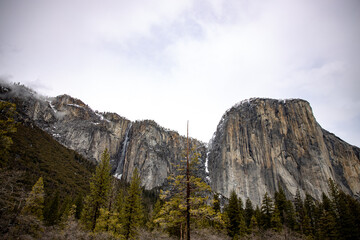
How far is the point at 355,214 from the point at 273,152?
5802 cm

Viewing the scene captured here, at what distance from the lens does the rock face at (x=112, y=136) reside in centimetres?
13075

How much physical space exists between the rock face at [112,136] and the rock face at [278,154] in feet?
125

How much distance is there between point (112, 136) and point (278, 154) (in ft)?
385

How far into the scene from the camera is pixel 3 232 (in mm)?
10078

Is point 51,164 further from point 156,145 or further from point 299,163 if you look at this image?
point 299,163

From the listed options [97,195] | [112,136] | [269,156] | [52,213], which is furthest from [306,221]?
[112,136]

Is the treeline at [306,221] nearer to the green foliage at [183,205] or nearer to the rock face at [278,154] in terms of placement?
the green foliage at [183,205]

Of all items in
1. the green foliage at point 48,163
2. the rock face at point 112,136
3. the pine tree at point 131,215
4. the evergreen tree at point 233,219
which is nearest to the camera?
the pine tree at point 131,215

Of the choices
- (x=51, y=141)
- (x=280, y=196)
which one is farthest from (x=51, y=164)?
(x=280, y=196)

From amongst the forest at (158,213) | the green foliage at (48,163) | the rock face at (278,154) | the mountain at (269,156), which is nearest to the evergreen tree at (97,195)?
the forest at (158,213)

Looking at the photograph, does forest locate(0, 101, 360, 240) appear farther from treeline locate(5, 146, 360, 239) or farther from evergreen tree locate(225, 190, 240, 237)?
evergreen tree locate(225, 190, 240, 237)

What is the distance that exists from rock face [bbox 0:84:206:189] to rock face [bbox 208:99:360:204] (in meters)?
38.2

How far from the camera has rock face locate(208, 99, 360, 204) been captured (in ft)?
254

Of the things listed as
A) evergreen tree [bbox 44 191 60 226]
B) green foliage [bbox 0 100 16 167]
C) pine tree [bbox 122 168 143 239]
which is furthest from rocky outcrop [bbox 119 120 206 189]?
green foliage [bbox 0 100 16 167]
